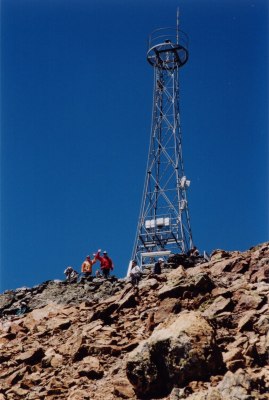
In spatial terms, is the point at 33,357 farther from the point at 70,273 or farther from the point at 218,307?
the point at 70,273

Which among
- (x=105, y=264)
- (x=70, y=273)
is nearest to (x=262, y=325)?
(x=105, y=264)

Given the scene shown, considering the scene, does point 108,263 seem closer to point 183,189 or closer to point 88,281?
point 88,281

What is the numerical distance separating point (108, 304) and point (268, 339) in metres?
6.67

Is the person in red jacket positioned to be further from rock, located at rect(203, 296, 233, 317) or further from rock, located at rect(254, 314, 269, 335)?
rock, located at rect(254, 314, 269, 335)

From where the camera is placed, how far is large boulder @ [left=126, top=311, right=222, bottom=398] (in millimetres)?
9867

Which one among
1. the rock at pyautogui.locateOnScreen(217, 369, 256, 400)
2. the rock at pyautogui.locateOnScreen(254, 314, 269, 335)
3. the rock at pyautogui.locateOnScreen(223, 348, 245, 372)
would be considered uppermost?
the rock at pyautogui.locateOnScreen(254, 314, 269, 335)

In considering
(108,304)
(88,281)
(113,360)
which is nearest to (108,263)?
(88,281)

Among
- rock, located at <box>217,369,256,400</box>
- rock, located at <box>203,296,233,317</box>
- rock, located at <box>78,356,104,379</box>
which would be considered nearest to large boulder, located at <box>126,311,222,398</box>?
rock, located at <box>217,369,256,400</box>

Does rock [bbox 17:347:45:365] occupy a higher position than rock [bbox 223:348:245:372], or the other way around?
rock [bbox 17:347:45:365]

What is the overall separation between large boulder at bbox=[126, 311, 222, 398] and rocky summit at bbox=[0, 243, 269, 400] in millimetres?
Answer: 19

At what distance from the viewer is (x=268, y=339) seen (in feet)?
34.3

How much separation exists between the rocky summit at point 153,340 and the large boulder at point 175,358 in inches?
0.7

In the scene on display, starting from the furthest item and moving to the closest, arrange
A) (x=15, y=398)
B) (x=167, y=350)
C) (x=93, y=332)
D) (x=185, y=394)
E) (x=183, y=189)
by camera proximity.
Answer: (x=183, y=189), (x=93, y=332), (x=15, y=398), (x=167, y=350), (x=185, y=394)

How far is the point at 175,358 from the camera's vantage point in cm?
1006
